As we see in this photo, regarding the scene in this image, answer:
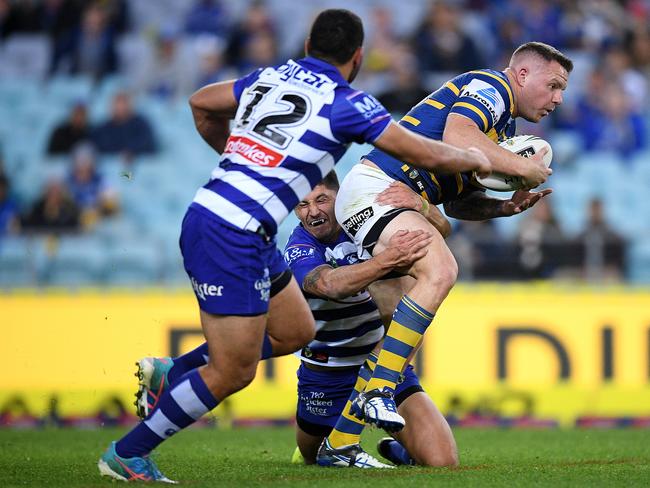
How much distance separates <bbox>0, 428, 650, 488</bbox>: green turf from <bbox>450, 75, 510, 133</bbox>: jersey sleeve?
1.95 metres

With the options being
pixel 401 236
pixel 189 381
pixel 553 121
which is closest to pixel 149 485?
pixel 189 381

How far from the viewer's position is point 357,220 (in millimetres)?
6441

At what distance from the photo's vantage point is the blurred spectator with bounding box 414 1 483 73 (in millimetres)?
14891

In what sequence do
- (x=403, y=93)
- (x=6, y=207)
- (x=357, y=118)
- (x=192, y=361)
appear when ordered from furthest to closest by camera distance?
(x=403, y=93), (x=6, y=207), (x=192, y=361), (x=357, y=118)

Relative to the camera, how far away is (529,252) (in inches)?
442

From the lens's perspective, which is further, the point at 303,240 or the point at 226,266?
the point at 303,240

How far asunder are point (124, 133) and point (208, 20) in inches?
98.8

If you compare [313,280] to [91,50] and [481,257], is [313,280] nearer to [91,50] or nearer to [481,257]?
[481,257]

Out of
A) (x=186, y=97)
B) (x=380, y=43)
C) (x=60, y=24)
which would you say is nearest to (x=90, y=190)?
(x=186, y=97)

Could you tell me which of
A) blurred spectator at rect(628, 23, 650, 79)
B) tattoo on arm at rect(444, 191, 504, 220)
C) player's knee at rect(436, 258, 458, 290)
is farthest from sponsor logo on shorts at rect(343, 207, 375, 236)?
blurred spectator at rect(628, 23, 650, 79)

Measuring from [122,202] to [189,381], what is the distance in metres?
8.30

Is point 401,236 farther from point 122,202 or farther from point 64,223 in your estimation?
point 122,202

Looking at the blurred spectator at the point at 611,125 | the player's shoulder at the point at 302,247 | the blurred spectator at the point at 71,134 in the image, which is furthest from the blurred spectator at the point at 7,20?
the player's shoulder at the point at 302,247

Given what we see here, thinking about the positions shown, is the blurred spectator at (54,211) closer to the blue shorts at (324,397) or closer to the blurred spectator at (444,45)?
the blurred spectator at (444,45)
